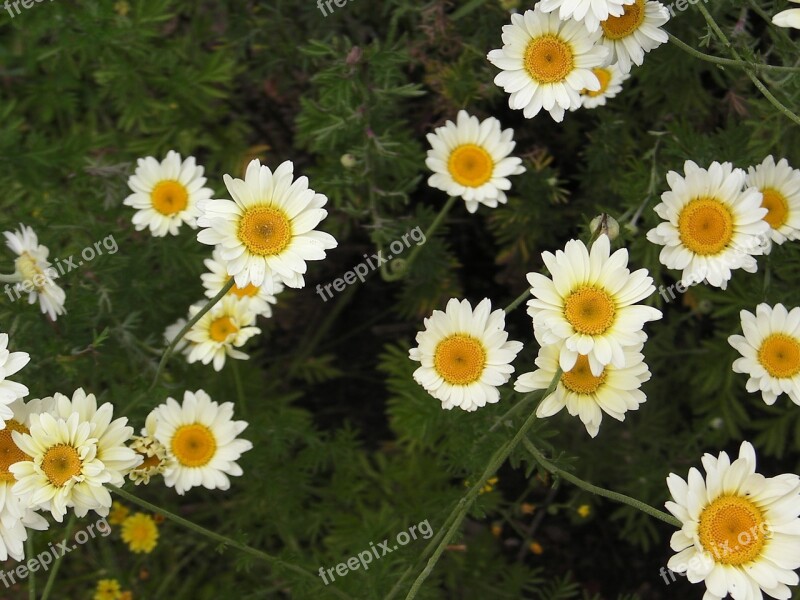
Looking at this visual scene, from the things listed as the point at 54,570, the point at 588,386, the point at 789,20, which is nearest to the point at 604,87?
the point at 789,20

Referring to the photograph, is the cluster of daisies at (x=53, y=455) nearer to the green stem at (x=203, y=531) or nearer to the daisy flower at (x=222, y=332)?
the green stem at (x=203, y=531)

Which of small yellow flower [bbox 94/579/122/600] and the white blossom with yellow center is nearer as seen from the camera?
the white blossom with yellow center

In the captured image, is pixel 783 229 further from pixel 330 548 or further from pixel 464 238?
pixel 330 548

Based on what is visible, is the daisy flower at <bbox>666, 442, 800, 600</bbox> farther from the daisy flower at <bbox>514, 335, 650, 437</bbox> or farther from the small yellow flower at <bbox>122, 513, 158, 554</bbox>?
the small yellow flower at <bbox>122, 513, 158, 554</bbox>

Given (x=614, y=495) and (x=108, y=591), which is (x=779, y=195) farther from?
(x=108, y=591)

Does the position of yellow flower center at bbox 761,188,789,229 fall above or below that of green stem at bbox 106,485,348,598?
above

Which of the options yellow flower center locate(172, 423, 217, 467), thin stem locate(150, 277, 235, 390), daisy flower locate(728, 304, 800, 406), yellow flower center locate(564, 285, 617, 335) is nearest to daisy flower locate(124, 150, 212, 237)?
thin stem locate(150, 277, 235, 390)
